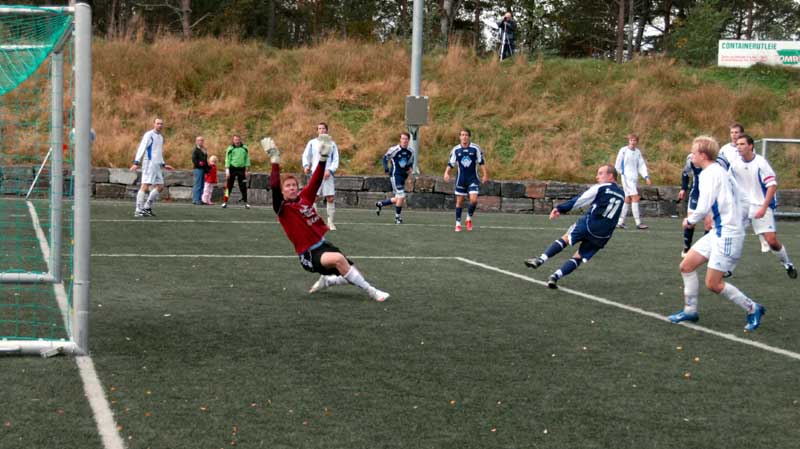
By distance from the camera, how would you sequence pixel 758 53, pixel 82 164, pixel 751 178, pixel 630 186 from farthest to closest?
pixel 758 53
pixel 630 186
pixel 751 178
pixel 82 164

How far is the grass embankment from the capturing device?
92.6 feet

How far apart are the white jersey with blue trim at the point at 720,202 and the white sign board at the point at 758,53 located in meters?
28.7

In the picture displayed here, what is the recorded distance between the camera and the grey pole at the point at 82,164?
20.6ft

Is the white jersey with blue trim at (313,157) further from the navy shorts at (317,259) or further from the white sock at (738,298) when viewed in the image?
the white sock at (738,298)

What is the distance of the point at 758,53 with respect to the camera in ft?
114

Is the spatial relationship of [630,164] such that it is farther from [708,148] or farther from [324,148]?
[324,148]

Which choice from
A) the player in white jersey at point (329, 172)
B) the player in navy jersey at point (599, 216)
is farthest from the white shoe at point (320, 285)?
the player in white jersey at point (329, 172)

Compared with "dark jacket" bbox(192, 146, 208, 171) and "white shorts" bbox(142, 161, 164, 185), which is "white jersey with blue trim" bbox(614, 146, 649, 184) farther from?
"dark jacket" bbox(192, 146, 208, 171)

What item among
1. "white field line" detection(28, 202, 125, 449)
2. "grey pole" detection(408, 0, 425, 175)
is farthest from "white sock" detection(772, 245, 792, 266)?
"grey pole" detection(408, 0, 425, 175)

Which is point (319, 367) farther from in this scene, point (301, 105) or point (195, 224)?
point (301, 105)

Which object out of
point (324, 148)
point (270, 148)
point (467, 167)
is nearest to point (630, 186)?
point (467, 167)

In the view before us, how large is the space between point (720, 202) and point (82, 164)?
5052 millimetres

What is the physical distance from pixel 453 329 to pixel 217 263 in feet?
15.9

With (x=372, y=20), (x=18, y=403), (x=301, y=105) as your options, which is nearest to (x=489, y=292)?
(x=18, y=403)
